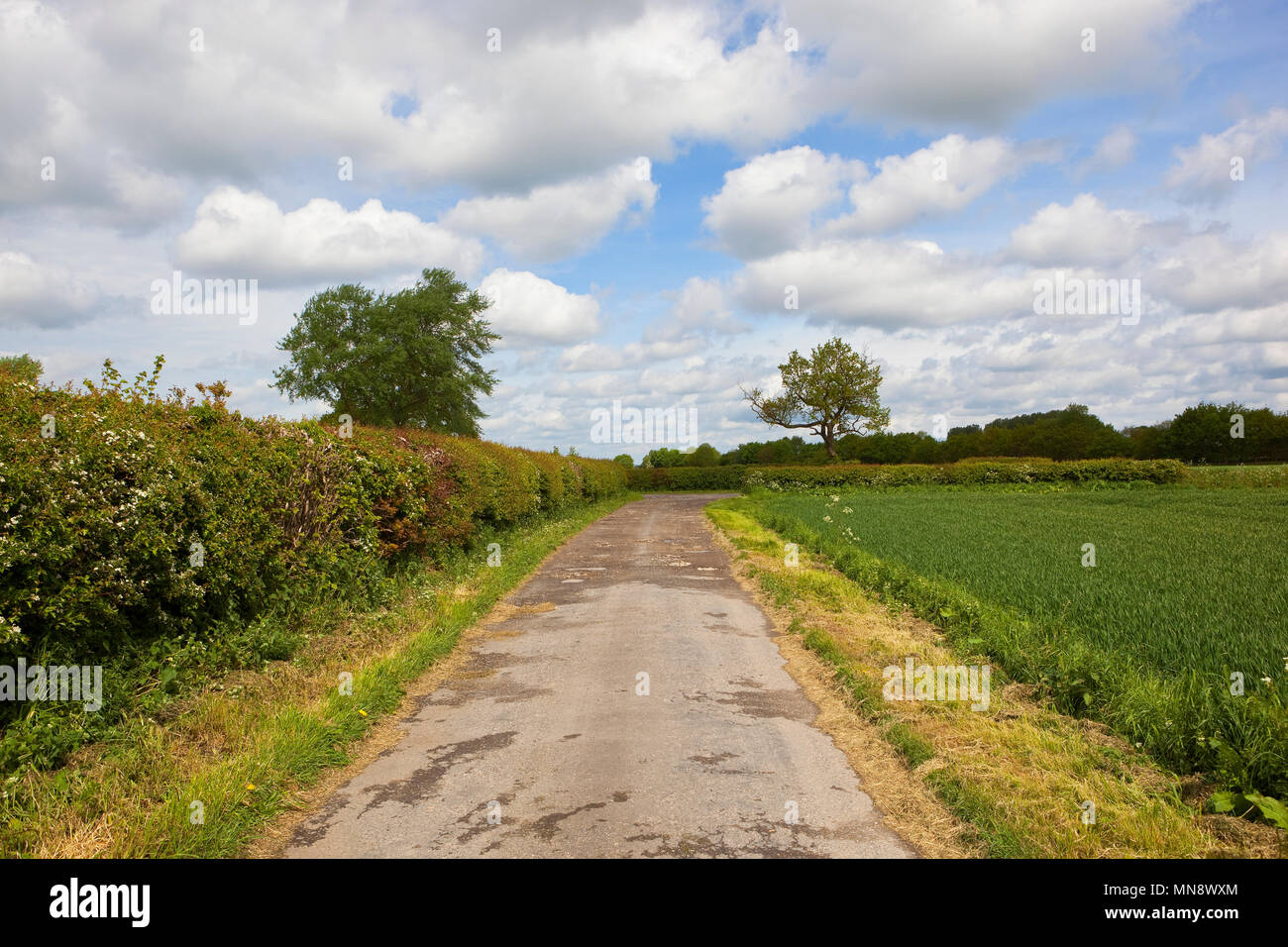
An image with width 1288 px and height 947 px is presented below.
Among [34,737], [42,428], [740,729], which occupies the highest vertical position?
[42,428]

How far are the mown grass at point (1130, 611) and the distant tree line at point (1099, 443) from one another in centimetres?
4227

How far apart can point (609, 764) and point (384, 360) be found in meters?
40.7

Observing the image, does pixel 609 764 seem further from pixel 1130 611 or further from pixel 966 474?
pixel 966 474

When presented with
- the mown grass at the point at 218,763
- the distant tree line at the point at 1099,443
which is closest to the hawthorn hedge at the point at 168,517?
the mown grass at the point at 218,763

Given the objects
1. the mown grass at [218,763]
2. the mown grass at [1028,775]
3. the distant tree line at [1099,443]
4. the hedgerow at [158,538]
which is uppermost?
the distant tree line at [1099,443]

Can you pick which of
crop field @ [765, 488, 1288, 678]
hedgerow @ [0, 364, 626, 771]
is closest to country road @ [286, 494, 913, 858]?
hedgerow @ [0, 364, 626, 771]

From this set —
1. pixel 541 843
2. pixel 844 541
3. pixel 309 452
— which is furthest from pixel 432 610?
pixel 844 541

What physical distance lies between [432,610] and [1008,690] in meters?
6.71

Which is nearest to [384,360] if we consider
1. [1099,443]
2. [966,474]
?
[966,474]

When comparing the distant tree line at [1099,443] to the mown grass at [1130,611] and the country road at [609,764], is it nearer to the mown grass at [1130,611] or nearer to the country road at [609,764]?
the mown grass at [1130,611]

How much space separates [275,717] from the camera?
214 inches

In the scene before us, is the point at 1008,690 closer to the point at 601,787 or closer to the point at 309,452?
the point at 601,787

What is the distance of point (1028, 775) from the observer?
4699mm

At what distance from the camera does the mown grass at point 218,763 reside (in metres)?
3.78
